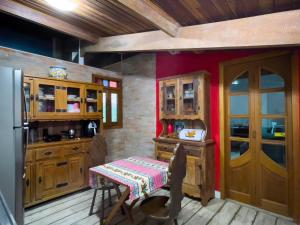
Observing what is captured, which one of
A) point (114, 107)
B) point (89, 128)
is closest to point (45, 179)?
point (89, 128)

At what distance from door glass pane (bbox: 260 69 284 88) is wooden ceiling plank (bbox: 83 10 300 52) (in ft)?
2.86

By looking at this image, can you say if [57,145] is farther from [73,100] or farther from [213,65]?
[213,65]

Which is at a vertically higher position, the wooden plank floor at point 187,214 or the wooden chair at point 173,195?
the wooden chair at point 173,195

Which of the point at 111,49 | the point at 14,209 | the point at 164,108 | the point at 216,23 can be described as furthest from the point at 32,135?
the point at 216,23

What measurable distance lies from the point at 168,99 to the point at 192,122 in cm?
60

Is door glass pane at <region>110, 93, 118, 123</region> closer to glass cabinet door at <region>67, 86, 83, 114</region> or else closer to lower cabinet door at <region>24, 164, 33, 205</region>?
glass cabinet door at <region>67, 86, 83, 114</region>

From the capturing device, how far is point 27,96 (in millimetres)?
2914

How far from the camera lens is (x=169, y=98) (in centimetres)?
357

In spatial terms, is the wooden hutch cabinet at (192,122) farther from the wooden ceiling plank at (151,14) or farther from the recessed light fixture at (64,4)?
the recessed light fixture at (64,4)

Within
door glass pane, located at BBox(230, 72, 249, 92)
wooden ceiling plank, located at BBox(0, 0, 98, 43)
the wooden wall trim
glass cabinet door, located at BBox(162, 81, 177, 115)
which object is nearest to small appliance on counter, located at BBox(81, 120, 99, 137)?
glass cabinet door, located at BBox(162, 81, 177, 115)

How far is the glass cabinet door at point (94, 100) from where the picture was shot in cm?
369

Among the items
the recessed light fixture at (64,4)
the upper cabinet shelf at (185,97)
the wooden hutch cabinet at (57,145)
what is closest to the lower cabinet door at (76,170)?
the wooden hutch cabinet at (57,145)

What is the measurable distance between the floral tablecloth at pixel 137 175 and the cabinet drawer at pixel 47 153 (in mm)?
888

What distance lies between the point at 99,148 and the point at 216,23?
2.37 m
